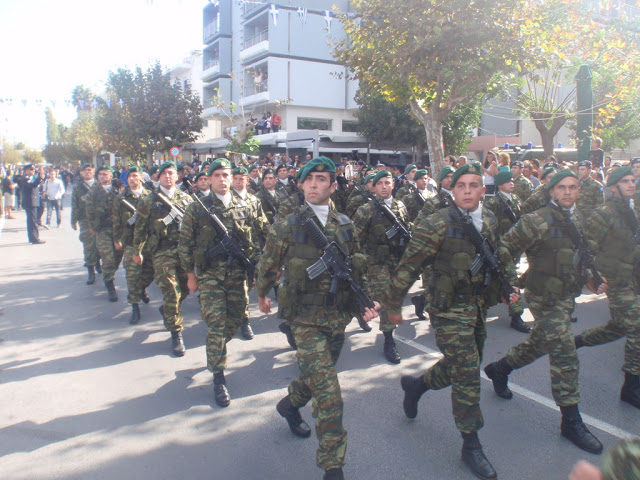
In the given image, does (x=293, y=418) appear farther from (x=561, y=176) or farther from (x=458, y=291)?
(x=561, y=176)

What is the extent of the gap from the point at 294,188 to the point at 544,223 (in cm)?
583

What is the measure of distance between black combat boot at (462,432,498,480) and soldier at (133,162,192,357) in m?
3.20

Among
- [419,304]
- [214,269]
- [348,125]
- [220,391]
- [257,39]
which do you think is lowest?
[220,391]

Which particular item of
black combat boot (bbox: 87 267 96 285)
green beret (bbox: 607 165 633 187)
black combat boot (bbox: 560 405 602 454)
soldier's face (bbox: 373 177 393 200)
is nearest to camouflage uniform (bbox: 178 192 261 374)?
soldier's face (bbox: 373 177 393 200)

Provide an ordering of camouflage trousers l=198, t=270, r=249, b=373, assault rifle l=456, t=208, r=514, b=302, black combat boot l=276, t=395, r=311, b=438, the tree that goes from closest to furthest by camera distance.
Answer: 1. assault rifle l=456, t=208, r=514, b=302
2. black combat boot l=276, t=395, r=311, b=438
3. camouflage trousers l=198, t=270, r=249, b=373
4. the tree

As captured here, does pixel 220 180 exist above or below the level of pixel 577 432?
above

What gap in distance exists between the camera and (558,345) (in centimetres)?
349

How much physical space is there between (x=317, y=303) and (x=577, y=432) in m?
2.05

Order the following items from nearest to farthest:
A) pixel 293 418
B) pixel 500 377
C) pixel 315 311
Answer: pixel 315 311
pixel 293 418
pixel 500 377

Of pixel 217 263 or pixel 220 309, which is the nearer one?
pixel 220 309

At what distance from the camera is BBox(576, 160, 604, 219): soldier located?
7508 mm

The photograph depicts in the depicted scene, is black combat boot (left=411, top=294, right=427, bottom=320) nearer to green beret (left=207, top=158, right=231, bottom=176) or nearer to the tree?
green beret (left=207, top=158, right=231, bottom=176)

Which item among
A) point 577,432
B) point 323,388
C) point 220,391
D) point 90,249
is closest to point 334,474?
point 323,388

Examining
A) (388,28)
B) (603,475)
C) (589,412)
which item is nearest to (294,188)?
(388,28)
